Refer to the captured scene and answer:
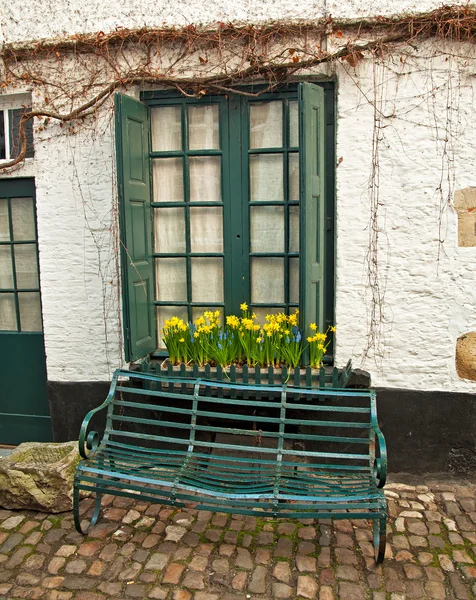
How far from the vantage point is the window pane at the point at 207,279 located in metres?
4.52

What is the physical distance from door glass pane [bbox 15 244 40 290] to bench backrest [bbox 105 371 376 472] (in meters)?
1.25

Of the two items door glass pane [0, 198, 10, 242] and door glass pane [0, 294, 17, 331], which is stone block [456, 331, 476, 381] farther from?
door glass pane [0, 198, 10, 242]

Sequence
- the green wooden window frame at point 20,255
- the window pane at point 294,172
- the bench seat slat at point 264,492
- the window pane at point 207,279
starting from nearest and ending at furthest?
the bench seat slat at point 264,492, the window pane at point 294,172, the window pane at point 207,279, the green wooden window frame at point 20,255

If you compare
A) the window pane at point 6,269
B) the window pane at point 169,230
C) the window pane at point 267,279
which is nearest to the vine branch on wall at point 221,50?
the window pane at point 6,269

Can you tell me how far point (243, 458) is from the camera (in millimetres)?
3617

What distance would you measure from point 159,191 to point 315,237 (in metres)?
1.38

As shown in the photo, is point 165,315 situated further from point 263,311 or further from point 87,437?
point 87,437

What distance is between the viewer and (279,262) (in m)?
4.39

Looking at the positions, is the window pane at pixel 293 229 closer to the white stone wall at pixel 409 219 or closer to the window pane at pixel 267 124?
the white stone wall at pixel 409 219

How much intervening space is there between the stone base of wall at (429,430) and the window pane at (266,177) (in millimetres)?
1714

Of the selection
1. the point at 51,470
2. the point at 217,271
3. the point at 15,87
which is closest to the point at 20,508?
the point at 51,470

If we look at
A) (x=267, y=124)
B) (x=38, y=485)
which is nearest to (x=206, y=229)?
(x=267, y=124)

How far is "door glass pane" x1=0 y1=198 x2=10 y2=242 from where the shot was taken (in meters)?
4.83

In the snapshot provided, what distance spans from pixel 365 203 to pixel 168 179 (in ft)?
5.14
